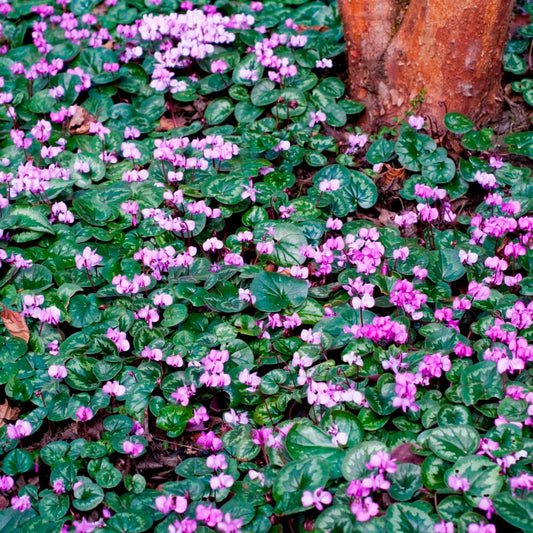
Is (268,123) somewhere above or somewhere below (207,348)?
above

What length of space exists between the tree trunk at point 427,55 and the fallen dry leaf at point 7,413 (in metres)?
2.35

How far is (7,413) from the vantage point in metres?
2.70

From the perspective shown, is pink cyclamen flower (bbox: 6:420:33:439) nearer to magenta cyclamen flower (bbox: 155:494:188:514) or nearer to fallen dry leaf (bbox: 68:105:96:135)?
magenta cyclamen flower (bbox: 155:494:188:514)

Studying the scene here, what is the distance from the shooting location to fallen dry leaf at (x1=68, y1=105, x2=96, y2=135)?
159 inches

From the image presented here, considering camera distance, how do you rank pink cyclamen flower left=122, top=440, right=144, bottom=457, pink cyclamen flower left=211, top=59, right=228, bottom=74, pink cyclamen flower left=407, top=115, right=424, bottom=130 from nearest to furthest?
pink cyclamen flower left=122, top=440, right=144, bottom=457
pink cyclamen flower left=407, top=115, right=424, bottom=130
pink cyclamen flower left=211, top=59, right=228, bottom=74

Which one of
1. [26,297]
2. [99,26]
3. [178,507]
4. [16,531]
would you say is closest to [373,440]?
[178,507]

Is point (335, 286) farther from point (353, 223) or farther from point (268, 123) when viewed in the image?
point (268, 123)

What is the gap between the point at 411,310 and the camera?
2.70 meters

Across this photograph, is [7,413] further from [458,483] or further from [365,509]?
[458,483]

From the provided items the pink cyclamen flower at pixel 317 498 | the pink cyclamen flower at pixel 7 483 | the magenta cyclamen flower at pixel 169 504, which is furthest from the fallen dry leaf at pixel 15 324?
the pink cyclamen flower at pixel 317 498

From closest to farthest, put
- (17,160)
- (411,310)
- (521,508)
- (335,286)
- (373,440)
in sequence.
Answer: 1. (521,508)
2. (373,440)
3. (411,310)
4. (335,286)
5. (17,160)

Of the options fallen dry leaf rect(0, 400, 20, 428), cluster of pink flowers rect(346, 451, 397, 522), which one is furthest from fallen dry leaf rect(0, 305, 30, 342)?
cluster of pink flowers rect(346, 451, 397, 522)

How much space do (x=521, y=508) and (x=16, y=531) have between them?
5.22 ft

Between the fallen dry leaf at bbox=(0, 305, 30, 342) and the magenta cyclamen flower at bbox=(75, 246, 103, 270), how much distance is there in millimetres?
328
